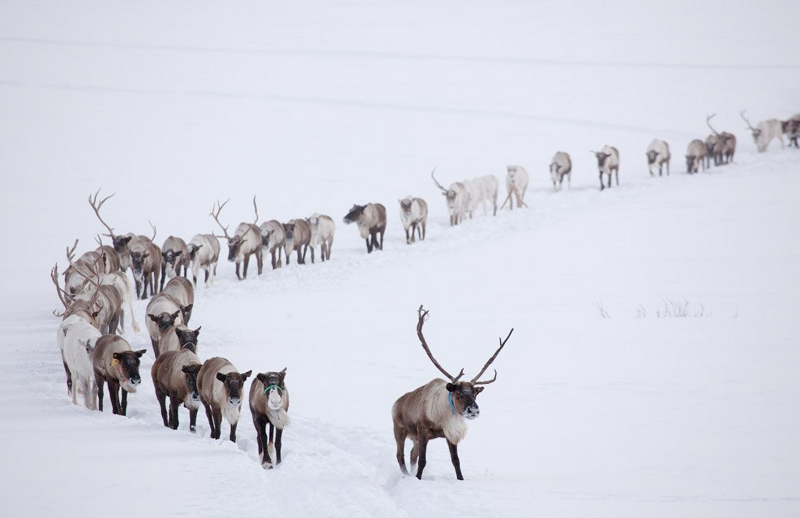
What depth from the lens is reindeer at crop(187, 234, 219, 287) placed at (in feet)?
62.4

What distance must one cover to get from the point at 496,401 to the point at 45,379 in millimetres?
7102

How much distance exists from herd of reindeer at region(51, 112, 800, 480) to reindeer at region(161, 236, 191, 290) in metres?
0.03

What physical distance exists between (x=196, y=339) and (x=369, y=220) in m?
11.8

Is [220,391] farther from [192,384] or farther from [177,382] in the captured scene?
[177,382]

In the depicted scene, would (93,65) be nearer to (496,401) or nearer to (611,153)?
(611,153)

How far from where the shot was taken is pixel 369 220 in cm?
2228

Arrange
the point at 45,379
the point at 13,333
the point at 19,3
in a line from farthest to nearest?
the point at 19,3
the point at 13,333
the point at 45,379

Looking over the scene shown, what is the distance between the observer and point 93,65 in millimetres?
48875

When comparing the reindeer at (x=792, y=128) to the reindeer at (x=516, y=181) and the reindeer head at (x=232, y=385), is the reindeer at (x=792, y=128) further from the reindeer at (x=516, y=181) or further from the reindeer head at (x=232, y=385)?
the reindeer head at (x=232, y=385)

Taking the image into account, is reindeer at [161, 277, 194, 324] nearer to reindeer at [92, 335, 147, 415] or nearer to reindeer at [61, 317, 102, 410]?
reindeer at [61, 317, 102, 410]

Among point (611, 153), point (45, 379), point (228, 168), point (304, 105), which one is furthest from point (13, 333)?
point (304, 105)

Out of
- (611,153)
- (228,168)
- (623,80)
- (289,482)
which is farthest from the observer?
(623,80)

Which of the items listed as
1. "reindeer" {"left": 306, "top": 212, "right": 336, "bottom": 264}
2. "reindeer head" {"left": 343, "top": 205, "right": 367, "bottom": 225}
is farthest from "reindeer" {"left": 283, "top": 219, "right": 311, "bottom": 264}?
"reindeer head" {"left": 343, "top": 205, "right": 367, "bottom": 225}

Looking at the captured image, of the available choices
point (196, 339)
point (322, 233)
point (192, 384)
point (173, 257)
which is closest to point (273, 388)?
point (192, 384)
